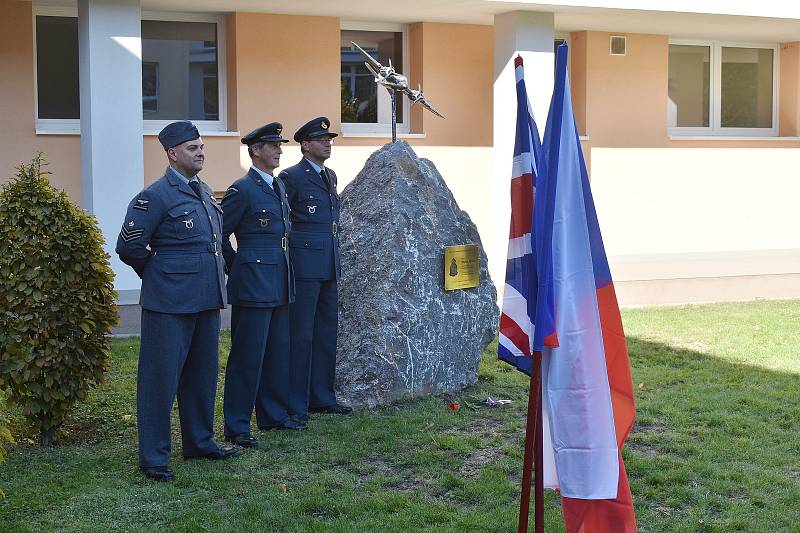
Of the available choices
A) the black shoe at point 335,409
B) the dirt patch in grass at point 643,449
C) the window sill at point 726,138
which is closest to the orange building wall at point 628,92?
the window sill at point 726,138

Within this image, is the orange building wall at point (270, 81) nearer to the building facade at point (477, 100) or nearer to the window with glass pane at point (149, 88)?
the building facade at point (477, 100)

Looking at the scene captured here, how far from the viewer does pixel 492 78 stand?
42.7 ft

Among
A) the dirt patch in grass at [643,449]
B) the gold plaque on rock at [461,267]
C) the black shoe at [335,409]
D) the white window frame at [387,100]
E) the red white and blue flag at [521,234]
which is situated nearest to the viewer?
the red white and blue flag at [521,234]

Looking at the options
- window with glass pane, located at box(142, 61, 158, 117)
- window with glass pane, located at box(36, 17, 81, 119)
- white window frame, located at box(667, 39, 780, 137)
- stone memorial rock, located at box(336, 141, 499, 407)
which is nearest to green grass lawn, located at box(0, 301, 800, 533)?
stone memorial rock, located at box(336, 141, 499, 407)

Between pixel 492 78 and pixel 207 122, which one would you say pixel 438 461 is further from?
pixel 492 78

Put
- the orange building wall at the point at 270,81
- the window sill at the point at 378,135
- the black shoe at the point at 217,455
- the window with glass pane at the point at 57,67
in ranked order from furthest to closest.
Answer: the window sill at the point at 378,135 → the orange building wall at the point at 270,81 → the window with glass pane at the point at 57,67 → the black shoe at the point at 217,455

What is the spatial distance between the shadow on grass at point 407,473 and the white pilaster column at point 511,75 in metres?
4.68

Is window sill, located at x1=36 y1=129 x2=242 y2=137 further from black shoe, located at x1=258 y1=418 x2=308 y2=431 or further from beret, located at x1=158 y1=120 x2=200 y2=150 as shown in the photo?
beret, located at x1=158 y1=120 x2=200 y2=150

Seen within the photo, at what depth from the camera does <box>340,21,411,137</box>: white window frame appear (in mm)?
12586

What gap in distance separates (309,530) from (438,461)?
1359mm

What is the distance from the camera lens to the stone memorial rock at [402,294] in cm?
757

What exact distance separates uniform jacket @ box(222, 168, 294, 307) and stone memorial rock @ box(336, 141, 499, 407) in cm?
105

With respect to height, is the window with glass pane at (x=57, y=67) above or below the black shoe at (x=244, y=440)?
above

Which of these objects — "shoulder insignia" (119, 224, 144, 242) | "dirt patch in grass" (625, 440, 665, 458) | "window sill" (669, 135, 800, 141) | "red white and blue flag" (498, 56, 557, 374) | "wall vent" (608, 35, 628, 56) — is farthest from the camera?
"window sill" (669, 135, 800, 141)
